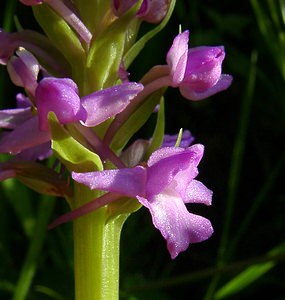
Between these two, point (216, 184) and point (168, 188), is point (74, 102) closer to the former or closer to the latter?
point (168, 188)

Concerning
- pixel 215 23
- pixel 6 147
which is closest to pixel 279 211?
pixel 215 23

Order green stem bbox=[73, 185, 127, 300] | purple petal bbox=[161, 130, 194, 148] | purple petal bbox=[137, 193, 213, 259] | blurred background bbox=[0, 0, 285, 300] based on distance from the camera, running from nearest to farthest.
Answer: purple petal bbox=[137, 193, 213, 259] → green stem bbox=[73, 185, 127, 300] → purple petal bbox=[161, 130, 194, 148] → blurred background bbox=[0, 0, 285, 300]

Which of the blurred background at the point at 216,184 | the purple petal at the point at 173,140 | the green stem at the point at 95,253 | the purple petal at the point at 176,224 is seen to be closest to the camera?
the purple petal at the point at 176,224

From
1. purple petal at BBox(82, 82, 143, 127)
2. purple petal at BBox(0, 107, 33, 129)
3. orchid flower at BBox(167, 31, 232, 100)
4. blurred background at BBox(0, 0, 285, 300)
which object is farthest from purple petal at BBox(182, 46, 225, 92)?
blurred background at BBox(0, 0, 285, 300)

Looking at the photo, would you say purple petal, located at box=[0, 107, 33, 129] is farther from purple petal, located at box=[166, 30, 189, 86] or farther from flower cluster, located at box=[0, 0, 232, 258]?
purple petal, located at box=[166, 30, 189, 86]

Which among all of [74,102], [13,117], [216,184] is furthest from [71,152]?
[216,184]

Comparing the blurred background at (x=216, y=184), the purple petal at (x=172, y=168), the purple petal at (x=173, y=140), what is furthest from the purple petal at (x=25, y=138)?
the blurred background at (x=216, y=184)

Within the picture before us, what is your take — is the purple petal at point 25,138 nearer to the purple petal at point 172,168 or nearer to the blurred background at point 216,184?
the purple petal at point 172,168
